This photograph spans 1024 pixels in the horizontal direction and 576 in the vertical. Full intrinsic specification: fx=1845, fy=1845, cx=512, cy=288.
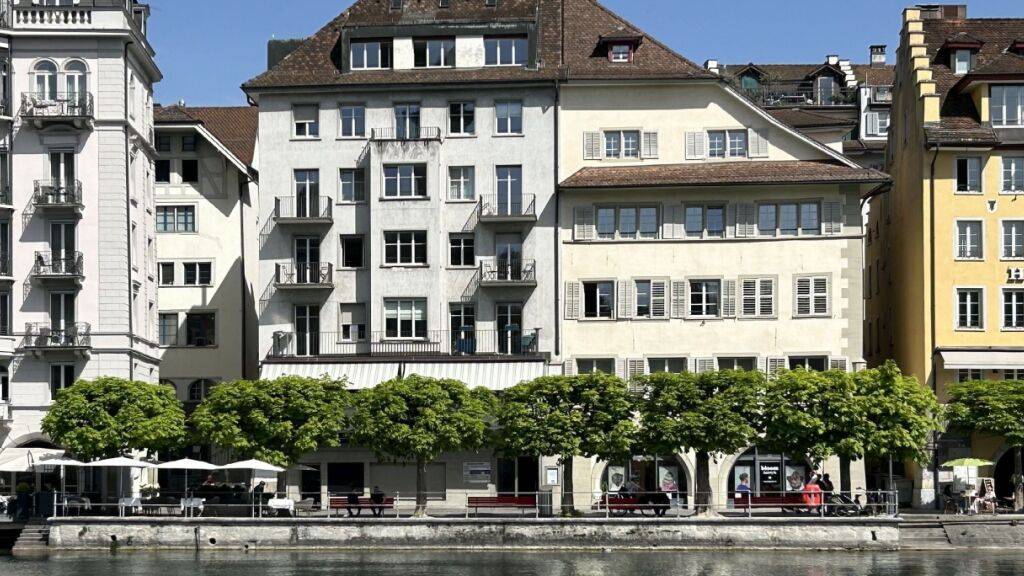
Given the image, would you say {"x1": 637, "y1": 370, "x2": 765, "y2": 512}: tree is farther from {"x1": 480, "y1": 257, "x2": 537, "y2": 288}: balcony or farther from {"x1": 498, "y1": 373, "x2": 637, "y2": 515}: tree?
{"x1": 480, "y1": 257, "x2": 537, "y2": 288}: balcony

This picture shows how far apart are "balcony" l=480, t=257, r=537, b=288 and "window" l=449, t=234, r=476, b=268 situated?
2.65 feet

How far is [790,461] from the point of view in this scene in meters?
83.8

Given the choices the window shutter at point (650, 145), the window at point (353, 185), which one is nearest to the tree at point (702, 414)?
the window shutter at point (650, 145)

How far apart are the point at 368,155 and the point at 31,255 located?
16142 mm

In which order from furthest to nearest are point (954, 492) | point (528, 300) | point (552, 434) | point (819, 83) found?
point (819, 83) → point (528, 300) → point (954, 492) → point (552, 434)

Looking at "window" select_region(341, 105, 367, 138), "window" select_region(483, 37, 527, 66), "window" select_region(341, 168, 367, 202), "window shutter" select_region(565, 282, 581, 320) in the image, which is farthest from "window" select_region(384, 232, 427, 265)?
"window" select_region(483, 37, 527, 66)

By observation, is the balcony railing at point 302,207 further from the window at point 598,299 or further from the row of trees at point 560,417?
the window at point 598,299

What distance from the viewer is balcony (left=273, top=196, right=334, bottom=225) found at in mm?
87000

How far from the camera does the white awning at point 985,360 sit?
82125 mm

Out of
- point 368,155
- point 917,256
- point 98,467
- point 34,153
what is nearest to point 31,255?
point 34,153

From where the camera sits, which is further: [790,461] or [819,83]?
[819,83]

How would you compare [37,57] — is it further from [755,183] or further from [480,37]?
[755,183]

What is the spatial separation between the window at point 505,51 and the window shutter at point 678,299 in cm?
1292

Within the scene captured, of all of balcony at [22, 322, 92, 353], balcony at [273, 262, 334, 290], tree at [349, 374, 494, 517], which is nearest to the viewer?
tree at [349, 374, 494, 517]
